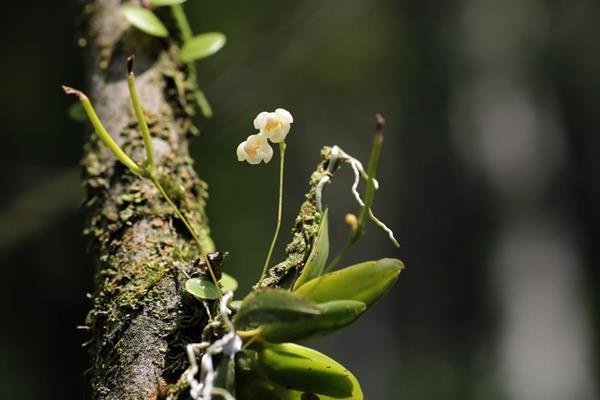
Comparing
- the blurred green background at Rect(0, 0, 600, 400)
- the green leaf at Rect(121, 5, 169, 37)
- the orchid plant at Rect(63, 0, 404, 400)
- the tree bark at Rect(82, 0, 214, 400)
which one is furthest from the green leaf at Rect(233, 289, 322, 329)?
the blurred green background at Rect(0, 0, 600, 400)

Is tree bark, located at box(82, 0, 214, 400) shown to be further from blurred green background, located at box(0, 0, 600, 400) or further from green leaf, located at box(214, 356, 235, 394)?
blurred green background, located at box(0, 0, 600, 400)

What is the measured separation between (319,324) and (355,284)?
0.06 m

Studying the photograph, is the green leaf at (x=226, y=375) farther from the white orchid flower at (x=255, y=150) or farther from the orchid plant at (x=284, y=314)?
the white orchid flower at (x=255, y=150)

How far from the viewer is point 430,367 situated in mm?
6992

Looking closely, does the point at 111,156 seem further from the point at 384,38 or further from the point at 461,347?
the point at 384,38

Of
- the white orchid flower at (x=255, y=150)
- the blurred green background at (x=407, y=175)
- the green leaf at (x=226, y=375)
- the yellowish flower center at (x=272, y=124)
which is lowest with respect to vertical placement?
the blurred green background at (x=407, y=175)

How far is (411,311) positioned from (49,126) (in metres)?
4.69

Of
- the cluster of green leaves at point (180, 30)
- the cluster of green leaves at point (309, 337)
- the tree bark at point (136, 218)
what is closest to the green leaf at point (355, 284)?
the cluster of green leaves at point (309, 337)

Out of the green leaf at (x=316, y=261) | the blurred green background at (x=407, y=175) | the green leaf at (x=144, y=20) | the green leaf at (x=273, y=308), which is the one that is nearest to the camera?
the green leaf at (x=273, y=308)

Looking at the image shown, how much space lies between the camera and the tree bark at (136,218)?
0.87 m

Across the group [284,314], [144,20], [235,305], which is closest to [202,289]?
[235,305]

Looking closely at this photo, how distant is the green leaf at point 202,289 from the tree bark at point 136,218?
31 millimetres

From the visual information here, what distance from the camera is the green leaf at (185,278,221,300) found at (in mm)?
845

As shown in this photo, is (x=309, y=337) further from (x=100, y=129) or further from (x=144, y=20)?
(x=144, y=20)
